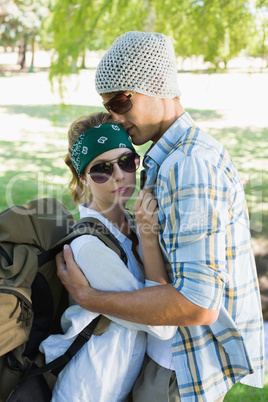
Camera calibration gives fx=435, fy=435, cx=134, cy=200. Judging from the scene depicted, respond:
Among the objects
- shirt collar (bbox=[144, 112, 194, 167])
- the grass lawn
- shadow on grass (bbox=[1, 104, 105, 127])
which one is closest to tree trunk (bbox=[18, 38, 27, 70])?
shadow on grass (bbox=[1, 104, 105, 127])

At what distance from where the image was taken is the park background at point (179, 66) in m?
4.61

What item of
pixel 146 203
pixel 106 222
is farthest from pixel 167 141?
pixel 106 222

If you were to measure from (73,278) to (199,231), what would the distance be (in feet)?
2.08

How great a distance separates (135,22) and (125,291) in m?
4.16

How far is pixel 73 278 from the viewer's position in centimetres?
189

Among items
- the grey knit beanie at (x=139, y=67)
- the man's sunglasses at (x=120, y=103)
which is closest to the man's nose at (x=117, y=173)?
the man's sunglasses at (x=120, y=103)

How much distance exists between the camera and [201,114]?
65.3 feet

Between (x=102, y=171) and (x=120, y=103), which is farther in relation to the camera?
(x=102, y=171)

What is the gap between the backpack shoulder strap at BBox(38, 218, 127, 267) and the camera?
6.31 ft

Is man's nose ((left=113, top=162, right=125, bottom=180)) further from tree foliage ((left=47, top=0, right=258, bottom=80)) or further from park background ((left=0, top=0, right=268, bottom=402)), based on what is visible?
tree foliage ((left=47, top=0, right=258, bottom=80))

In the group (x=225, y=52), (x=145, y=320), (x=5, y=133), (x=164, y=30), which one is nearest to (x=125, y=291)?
(x=145, y=320)

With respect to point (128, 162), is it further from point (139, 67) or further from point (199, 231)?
point (199, 231)

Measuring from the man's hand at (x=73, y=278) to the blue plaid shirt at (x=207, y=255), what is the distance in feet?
1.27

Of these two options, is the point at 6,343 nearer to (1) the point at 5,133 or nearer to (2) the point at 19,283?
(2) the point at 19,283
